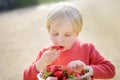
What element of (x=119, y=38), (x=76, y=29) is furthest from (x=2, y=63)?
(x=76, y=29)

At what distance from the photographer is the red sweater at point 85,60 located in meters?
2.44

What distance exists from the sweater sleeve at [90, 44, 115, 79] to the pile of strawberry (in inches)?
5.9

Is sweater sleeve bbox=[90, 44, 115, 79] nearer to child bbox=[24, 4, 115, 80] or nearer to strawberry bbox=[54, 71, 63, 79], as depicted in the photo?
child bbox=[24, 4, 115, 80]

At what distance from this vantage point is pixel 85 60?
8.17 feet

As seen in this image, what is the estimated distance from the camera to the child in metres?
2.33

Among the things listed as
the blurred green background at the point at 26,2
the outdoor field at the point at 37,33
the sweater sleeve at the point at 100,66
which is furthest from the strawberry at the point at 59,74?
the blurred green background at the point at 26,2

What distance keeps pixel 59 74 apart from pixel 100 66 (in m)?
0.32

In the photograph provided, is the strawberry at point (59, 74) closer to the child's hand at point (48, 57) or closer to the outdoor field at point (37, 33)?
the child's hand at point (48, 57)

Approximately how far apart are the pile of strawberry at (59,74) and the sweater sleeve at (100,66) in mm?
150

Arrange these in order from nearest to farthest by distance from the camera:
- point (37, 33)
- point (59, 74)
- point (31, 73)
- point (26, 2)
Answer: point (59, 74) → point (31, 73) → point (37, 33) → point (26, 2)

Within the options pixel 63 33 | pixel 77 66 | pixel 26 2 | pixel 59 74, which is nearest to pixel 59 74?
pixel 59 74

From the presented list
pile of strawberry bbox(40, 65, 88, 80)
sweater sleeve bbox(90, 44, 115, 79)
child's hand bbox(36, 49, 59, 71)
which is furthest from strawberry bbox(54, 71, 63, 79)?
sweater sleeve bbox(90, 44, 115, 79)

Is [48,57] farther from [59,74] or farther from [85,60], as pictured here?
[85,60]

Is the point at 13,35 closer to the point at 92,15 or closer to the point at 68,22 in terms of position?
the point at 92,15
